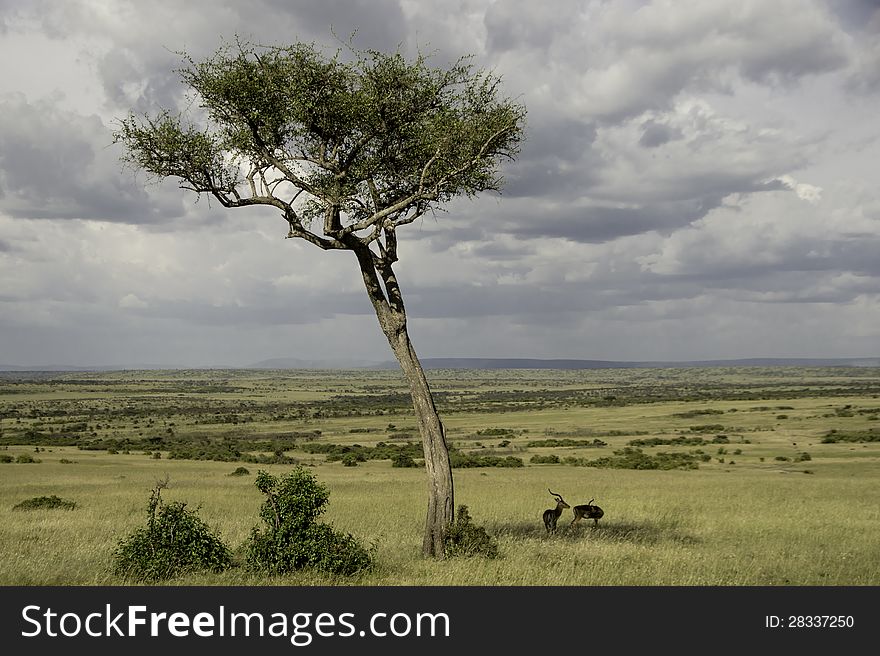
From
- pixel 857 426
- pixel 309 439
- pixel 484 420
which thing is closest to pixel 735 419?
pixel 857 426

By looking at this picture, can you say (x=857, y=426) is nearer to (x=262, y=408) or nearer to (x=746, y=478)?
(x=746, y=478)

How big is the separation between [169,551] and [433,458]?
17.9 ft

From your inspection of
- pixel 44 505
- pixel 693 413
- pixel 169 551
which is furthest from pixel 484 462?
pixel 693 413

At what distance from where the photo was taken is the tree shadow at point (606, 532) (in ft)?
64.5

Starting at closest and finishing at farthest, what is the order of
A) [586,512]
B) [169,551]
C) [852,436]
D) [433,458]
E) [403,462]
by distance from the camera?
[169,551] → [433,458] → [586,512] → [403,462] → [852,436]

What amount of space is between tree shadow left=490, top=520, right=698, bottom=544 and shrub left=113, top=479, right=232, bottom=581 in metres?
7.88

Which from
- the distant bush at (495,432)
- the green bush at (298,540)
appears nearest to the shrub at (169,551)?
the green bush at (298,540)

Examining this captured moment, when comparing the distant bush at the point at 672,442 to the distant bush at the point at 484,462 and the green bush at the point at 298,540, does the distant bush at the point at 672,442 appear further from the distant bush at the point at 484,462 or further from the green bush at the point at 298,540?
the green bush at the point at 298,540

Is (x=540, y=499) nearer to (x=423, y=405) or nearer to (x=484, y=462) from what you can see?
(x=423, y=405)

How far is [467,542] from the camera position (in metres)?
15.9

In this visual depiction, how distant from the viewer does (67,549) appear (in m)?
17.1

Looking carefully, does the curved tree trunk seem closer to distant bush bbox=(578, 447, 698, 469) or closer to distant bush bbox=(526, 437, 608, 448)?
distant bush bbox=(578, 447, 698, 469)

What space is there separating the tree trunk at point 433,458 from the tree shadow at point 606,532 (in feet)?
12.6

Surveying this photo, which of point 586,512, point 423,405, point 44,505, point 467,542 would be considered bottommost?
point 44,505
